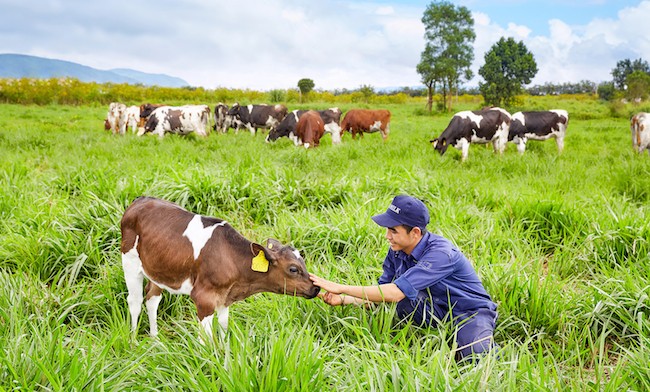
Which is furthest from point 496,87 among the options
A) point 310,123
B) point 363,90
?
point 310,123

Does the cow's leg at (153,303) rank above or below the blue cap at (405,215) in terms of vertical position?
below

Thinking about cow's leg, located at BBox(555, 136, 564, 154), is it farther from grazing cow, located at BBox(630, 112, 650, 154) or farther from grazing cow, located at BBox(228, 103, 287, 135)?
grazing cow, located at BBox(228, 103, 287, 135)

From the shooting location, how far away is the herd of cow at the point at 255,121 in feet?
43.0

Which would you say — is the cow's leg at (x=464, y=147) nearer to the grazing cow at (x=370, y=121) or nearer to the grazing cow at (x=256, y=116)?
the grazing cow at (x=370, y=121)

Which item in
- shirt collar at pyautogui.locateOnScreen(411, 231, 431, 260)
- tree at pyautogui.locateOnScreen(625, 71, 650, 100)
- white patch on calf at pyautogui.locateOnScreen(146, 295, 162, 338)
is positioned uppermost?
tree at pyautogui.locateOnScreen(625, 71, 650, 100)

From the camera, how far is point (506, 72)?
36156 millimetres

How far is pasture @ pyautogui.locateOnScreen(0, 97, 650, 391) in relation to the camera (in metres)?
2.21

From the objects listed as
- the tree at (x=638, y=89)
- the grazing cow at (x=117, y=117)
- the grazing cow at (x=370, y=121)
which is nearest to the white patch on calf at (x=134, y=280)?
the grazing cow at (x=370, y=121)

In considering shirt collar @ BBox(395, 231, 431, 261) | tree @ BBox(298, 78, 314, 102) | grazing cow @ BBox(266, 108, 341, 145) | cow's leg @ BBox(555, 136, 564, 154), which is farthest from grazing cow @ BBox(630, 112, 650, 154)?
tree @ BBox(298, 78, 314, 102)

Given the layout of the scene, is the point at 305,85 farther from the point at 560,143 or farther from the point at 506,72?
the point at 560,143

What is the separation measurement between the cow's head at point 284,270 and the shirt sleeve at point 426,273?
1.82ft

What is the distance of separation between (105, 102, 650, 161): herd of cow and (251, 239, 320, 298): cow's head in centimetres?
798

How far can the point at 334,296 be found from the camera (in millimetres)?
3092

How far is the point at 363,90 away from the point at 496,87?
10.3 m
